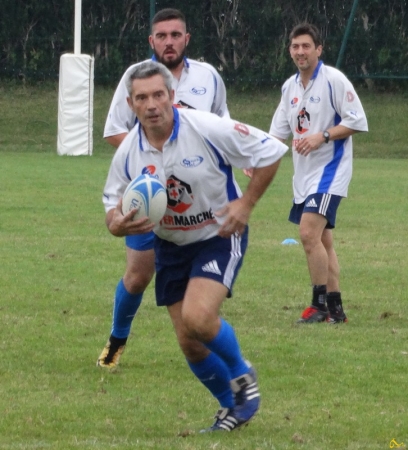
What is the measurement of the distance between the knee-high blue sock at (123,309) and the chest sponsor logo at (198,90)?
122 cm

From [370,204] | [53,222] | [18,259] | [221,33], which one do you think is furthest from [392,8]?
[18,259]

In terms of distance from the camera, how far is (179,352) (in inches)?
243

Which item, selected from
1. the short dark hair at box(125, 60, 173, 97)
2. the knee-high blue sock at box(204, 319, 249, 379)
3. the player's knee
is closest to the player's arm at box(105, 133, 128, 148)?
the player's knee

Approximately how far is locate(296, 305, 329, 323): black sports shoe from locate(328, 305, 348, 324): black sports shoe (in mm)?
35

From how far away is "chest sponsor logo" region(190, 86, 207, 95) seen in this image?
6172 mm

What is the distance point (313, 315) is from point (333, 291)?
10.4 inches

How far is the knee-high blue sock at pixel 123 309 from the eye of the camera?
19.1ft

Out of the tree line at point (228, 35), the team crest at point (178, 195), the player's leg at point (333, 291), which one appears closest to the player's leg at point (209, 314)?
the team crest at point (178, 195)

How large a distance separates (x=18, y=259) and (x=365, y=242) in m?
3.81

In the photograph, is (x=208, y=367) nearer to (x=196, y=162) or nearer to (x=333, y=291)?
(x=196, y=162)

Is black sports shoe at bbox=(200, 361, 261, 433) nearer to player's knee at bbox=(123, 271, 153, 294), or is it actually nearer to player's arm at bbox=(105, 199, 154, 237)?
player's arm at bbox=(105, 199, 154, 237)

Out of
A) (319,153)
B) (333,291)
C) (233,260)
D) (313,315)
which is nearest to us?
(233,260)

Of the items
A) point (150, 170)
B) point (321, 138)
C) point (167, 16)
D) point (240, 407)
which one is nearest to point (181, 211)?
point (150, 170)

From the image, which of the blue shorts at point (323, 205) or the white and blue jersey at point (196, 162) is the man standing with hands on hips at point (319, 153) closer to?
the blue shorts at point (323, 205)
